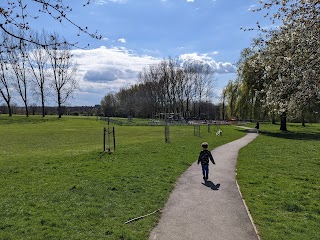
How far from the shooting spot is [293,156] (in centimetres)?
2095

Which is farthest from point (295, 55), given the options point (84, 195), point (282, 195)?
point (84, 195)

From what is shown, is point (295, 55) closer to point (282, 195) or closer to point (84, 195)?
point (282, 195)

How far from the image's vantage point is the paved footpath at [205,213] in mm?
7117

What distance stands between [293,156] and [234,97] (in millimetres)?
35614

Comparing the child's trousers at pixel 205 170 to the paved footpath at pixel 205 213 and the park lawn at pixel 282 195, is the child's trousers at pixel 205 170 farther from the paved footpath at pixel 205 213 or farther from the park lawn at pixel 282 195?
the park lawn at pixel 282 195

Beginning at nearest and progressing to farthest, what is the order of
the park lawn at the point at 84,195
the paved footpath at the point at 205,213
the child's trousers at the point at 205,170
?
the paved footpath at the point at 205,213
the park lawn at the point at 84,195
the child's trousers at the point at 205,170

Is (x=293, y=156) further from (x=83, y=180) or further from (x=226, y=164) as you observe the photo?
(x=83, y=180)

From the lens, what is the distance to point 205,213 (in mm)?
8531

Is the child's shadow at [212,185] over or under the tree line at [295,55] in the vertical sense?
under

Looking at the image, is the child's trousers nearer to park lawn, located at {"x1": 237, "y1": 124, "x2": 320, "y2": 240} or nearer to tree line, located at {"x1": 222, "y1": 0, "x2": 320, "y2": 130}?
park lawn, located at {"x1": 237, "y1": 124, "x2": 320, "y2": 240}

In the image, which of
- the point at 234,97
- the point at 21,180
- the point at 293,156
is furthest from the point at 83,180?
the point at 234,97

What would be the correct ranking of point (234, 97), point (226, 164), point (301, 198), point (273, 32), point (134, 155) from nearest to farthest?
point (301, 198)
point (273, 32)
point (226, 164)
point (134, 155)
point (234, 97)

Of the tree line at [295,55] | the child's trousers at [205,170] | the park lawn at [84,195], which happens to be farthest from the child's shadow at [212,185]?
the tree line at [295,55]

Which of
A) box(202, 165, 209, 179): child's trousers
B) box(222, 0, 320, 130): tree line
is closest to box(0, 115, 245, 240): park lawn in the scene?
box(202, 165, 209, 179): child's trousers
